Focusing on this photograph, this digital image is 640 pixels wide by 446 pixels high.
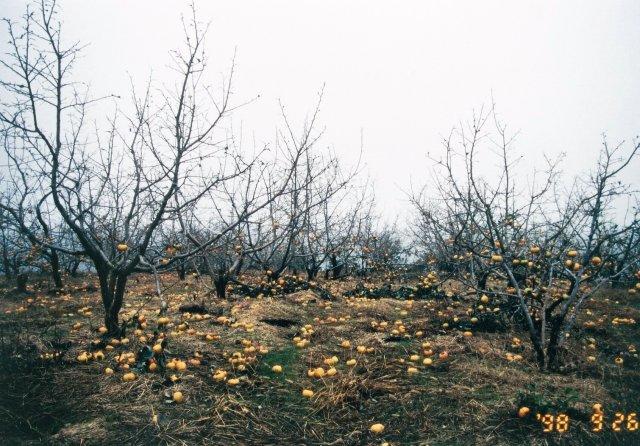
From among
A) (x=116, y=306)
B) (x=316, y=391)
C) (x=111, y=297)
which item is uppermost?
(x=111, y=297)

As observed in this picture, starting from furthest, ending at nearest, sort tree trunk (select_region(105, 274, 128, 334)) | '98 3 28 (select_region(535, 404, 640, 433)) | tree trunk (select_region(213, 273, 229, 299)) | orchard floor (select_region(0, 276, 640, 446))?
tree trunk (select_region(213, 273, 229, 299)), tree trunk (select_region(105, 274, 128, 334)), orchard floor (select_region(0, 276, 640, 446)), '98 3 28 (select_region(535, 404, 640, 433))

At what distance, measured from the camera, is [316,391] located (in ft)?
13.5

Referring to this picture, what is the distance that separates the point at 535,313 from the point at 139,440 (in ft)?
20.1

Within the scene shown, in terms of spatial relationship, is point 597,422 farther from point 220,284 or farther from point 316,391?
point 220,284

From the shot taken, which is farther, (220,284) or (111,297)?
(220,284)

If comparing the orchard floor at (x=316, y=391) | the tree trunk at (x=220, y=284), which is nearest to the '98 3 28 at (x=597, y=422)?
the orchard floor at (x=316, y=391)

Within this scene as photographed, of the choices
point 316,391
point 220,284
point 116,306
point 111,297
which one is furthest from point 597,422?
point 220,284

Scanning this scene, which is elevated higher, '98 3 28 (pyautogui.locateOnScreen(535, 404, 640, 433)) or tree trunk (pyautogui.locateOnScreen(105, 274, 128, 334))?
tree trunk (pyautogui.locateOnScreen(105, 274, 128, 334))

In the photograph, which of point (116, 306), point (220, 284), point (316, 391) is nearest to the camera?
point (316, 391)

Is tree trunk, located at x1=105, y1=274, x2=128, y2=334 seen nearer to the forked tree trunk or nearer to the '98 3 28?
the forked tree trunk

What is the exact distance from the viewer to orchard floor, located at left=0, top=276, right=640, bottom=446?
3.15 m

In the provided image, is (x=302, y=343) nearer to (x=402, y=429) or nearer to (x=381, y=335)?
(x=381, y=335)

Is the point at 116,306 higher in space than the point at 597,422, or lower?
higher

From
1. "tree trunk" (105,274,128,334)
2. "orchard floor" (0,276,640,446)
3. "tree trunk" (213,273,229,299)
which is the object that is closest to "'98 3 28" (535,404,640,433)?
"orchard floor" (0,276,640,446)
